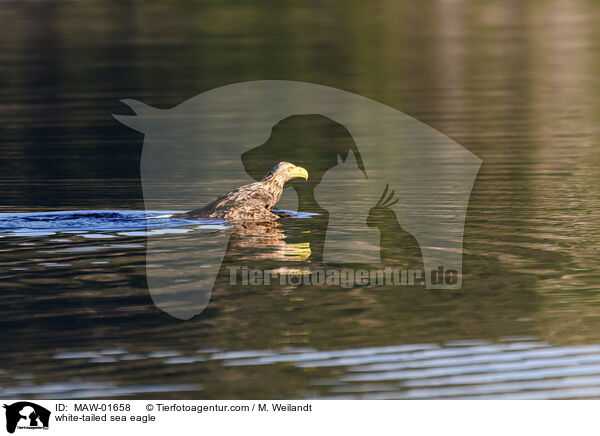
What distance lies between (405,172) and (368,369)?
8.95 metres

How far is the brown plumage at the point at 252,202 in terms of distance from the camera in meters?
13.7

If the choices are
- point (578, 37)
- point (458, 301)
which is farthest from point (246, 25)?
point (458, 301)

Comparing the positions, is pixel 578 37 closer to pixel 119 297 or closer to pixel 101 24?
pixel 101 24

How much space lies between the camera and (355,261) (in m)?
11.3

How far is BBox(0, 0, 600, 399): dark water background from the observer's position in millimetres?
8000
